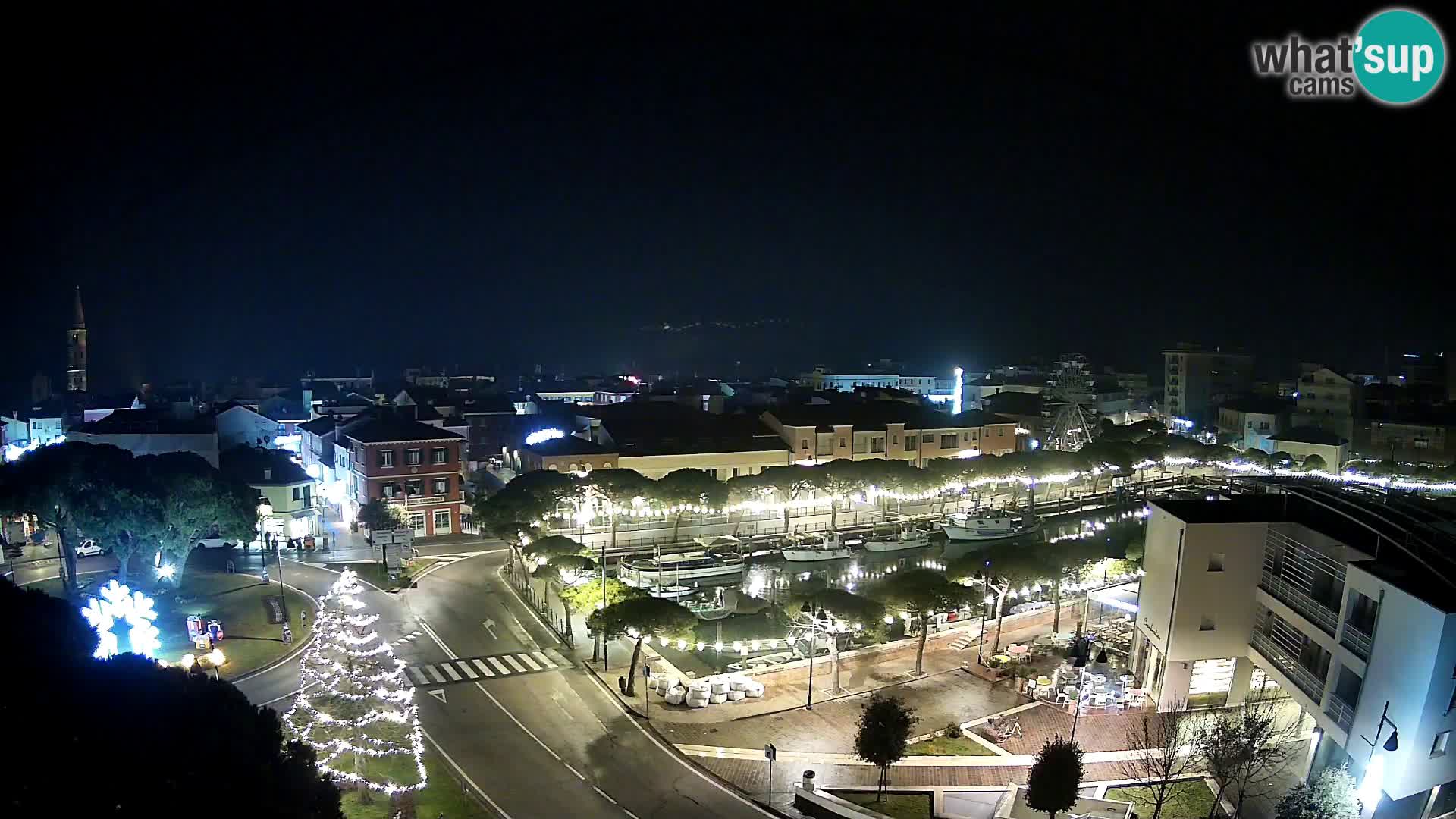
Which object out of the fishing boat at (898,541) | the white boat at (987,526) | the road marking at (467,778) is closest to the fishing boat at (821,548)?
the fishing boat at (898,541)

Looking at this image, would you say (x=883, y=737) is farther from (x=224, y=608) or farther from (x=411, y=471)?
(x=411, y=471)

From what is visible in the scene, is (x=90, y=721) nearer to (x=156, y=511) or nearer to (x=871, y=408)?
(x=156, y=511)

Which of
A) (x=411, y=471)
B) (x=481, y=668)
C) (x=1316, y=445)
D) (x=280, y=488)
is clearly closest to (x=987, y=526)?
(x=481, y=668)

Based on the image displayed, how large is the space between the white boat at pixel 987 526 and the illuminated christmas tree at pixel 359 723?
28.9 m

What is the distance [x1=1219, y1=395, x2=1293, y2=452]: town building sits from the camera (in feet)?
215

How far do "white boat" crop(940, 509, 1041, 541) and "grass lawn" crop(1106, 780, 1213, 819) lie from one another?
2424cm

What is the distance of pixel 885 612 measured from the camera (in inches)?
948

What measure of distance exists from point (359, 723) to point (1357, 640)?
19.8 meters

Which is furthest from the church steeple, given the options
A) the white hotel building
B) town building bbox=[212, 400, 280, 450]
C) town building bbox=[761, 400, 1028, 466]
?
the white hotel building

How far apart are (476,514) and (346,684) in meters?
17.6

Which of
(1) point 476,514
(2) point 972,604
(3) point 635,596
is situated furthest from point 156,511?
(2) point 972,604

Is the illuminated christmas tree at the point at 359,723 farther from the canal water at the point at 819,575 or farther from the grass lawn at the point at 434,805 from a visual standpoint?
the canal water at the point at 819,575

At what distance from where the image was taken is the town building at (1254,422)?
65562 mm

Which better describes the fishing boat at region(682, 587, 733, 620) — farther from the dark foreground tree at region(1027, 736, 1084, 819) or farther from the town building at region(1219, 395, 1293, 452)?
the town building at region(1219, 395, 1293, 452)
